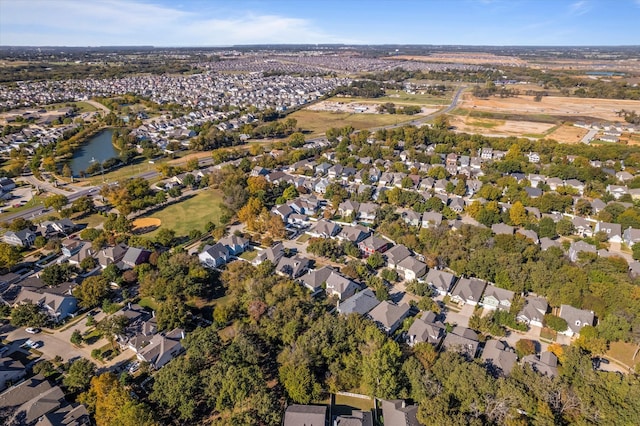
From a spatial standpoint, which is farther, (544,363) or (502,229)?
(502,229)

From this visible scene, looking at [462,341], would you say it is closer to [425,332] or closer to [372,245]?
[425,332]

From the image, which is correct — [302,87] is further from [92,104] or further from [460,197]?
[460,197]

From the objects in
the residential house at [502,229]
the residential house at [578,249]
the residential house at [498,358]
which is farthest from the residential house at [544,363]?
the residential house at [502,229]

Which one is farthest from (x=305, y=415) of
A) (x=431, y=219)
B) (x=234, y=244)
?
(x=431, y=219)

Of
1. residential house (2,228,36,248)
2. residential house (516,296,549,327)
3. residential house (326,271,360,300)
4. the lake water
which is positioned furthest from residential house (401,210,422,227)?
the lake water

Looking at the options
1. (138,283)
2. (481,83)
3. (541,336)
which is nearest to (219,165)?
(138,283)

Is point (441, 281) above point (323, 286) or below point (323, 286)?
above

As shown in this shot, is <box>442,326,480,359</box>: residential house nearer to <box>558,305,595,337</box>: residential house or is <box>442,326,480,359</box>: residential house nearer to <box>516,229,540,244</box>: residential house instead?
<box>558,305,595,337</box>: residential house

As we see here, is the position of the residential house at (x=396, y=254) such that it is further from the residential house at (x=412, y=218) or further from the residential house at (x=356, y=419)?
the residential house at (x=356, y=419)
